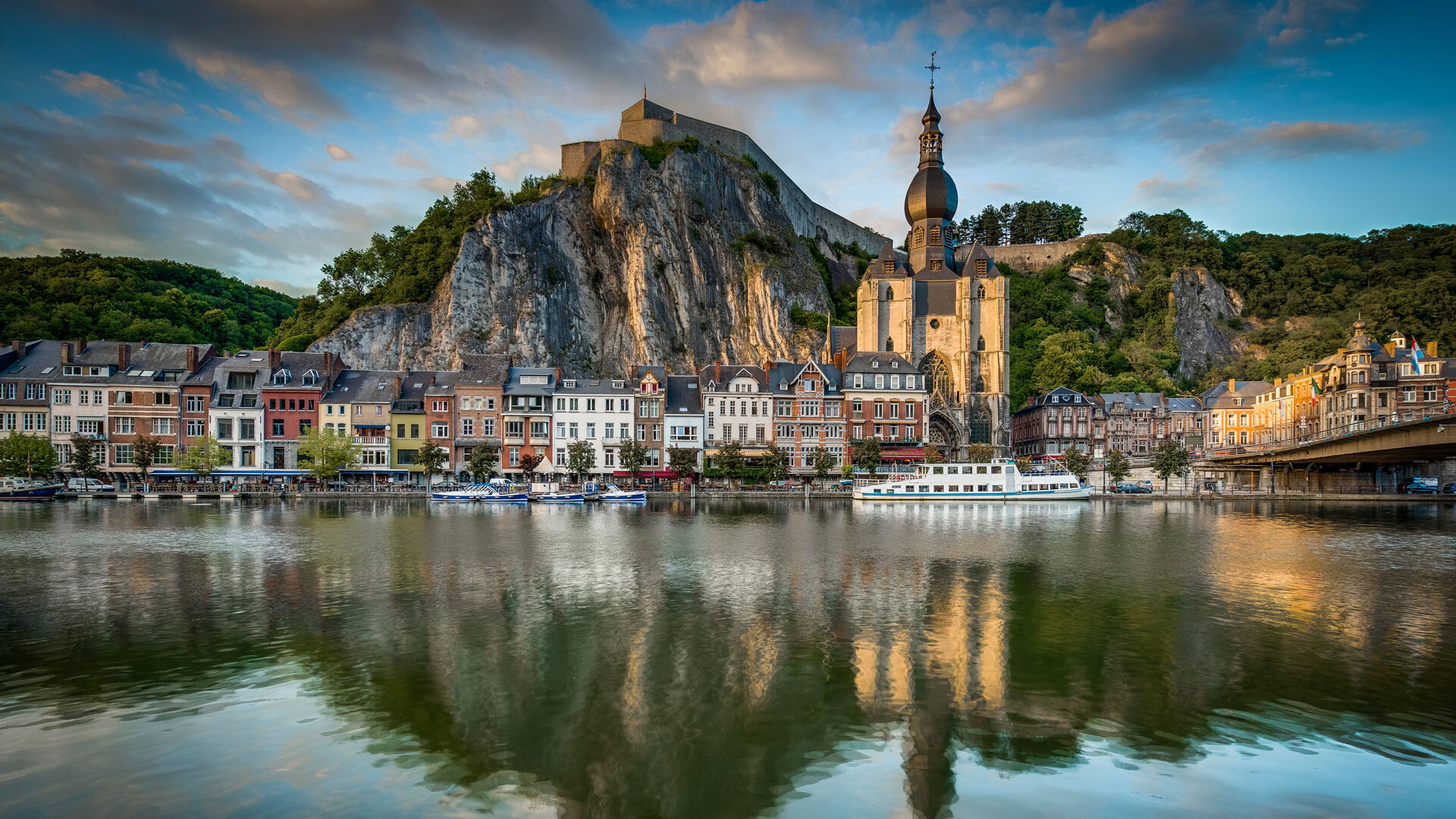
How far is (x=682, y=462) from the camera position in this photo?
188 feet

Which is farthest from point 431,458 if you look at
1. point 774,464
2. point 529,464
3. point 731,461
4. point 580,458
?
point 774,464

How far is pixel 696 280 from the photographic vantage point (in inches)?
3179

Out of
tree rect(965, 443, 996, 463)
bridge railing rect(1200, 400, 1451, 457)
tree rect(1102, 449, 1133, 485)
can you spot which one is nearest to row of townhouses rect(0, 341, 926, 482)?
tree rect(965, 443, 996, 463)

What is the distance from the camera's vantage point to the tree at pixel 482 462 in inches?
2184

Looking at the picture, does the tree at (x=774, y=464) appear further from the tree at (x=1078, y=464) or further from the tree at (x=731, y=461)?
the tree at (x=1078, y=464)

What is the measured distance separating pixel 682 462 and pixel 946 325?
1180 inches

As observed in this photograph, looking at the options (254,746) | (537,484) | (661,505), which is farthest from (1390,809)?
(537,484)

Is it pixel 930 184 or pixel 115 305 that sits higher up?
pixel 930 184

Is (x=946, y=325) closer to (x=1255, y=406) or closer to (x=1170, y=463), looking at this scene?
(x=1170, y=463)

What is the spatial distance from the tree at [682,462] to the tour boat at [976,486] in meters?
11.6

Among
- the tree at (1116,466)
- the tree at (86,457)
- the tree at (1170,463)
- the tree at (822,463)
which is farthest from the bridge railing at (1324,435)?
the tree at (86,457)

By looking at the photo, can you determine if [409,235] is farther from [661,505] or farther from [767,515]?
[767,515]

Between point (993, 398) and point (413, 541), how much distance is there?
54.8 metres

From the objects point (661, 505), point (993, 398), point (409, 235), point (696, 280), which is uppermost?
point (409, 235)
